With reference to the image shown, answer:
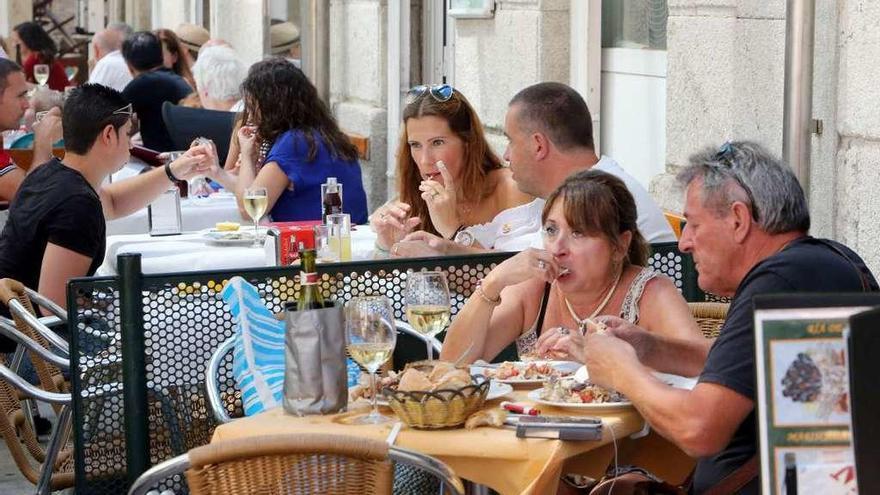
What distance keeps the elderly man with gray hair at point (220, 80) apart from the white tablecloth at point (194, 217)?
209 cm

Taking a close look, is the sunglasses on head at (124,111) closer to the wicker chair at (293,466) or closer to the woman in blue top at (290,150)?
the woman in blue top at (290,150)

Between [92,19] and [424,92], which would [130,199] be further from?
[92,19]

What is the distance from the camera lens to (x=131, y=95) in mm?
12102

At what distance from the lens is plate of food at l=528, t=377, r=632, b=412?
11.6 ft

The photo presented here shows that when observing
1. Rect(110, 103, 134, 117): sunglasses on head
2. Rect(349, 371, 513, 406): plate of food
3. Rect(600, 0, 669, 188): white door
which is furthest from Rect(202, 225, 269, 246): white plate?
Rect(349, 371, 513, 406): plate of food

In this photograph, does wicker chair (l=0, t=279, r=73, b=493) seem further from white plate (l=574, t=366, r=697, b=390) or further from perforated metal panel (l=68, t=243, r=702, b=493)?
white plate (l=574, t=366, r=697, b=390)

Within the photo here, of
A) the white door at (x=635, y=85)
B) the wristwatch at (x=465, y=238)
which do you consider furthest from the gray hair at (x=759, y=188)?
the white door at (x=635, y=85)

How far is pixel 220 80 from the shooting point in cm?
1003

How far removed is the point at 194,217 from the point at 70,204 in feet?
5.78

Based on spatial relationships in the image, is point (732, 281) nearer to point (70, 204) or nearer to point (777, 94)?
point (777, 94)

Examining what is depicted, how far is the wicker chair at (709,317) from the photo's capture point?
4535 millimetres

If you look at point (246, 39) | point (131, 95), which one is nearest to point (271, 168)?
point (131, 95)

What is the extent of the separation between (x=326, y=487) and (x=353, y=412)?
2.26ft

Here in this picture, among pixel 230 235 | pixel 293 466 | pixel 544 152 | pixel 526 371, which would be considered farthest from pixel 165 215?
pixel 293 466
